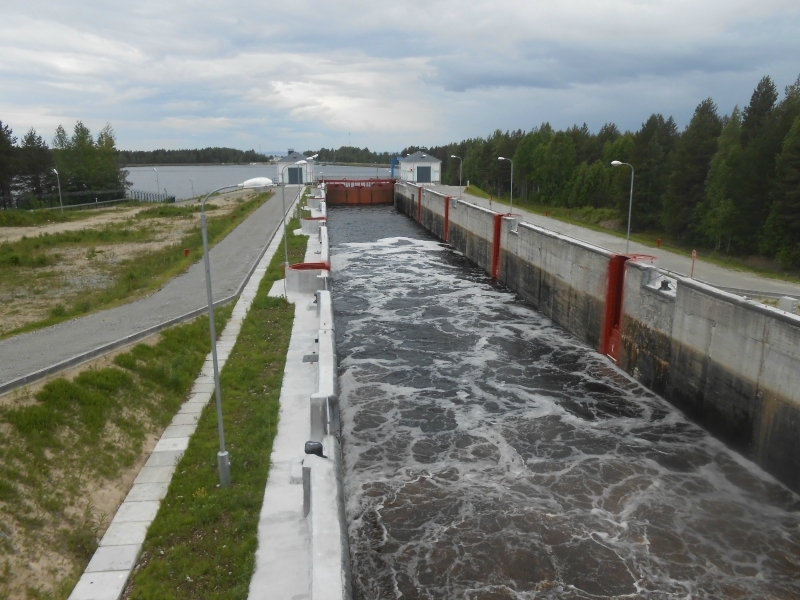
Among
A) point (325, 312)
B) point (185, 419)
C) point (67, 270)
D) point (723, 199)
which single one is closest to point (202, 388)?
point (185, 419)

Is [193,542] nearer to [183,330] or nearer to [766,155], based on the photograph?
[183,330]

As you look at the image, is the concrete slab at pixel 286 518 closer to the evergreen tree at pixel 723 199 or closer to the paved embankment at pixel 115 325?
the paved embankment at pixel 115 325

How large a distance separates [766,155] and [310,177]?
60.0 meters

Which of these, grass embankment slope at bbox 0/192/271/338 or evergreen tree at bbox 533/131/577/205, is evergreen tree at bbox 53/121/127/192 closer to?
grass embankment slope at bbox 0/192/271/338

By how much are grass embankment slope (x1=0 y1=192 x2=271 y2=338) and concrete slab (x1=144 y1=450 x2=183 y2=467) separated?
22.6ft

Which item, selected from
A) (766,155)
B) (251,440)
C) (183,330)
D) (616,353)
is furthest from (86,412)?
(766,155)

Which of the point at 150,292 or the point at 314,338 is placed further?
the point at 150,292

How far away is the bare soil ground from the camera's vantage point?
19516mm

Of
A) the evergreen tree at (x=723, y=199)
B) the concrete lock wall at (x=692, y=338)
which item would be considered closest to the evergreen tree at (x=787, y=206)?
the evergreen tree at (x=723, y=199)

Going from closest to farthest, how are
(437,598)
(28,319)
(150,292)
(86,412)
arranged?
1. (437,598)
2. (86,412)
3. (28,319)
4. (150,292)

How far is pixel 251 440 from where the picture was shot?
11766mm

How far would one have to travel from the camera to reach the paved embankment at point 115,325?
516 inches

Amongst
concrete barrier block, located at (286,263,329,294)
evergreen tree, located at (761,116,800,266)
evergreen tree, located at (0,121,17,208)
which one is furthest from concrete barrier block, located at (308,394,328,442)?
evergreen tree, located at (0,121,17,208)

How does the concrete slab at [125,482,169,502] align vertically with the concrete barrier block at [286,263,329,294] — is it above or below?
below
